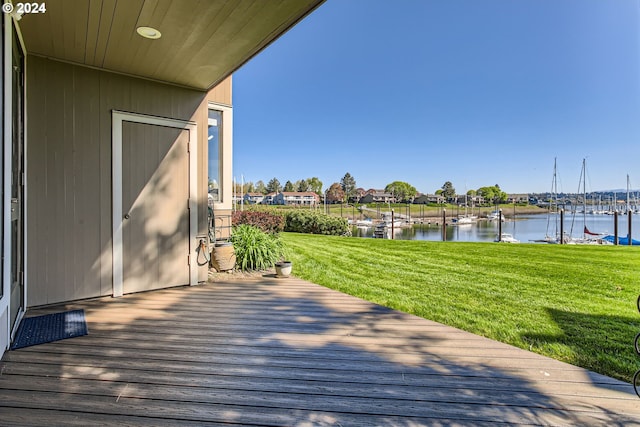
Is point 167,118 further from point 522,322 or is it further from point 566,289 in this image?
point 566,289

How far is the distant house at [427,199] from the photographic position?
48281 mm

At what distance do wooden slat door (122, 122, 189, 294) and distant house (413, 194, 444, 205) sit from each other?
4596 centimetres

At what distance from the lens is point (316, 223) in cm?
1349

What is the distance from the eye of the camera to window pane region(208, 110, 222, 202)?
18.7ft

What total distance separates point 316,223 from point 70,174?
10577mm

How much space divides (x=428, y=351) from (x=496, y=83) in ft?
70.1

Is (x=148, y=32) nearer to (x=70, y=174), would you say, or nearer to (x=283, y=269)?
(x=70, y=174)

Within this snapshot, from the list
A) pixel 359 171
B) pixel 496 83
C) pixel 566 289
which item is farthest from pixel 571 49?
pixel 359 171

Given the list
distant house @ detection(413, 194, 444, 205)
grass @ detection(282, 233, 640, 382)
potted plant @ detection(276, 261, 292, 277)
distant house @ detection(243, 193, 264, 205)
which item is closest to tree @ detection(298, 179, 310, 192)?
distant house @ detection(243, 193, 264, 205)

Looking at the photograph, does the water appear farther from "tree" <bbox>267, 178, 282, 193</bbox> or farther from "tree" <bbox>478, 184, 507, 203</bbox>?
"tree" <bbox>267, 178, 282, 193</bbox>

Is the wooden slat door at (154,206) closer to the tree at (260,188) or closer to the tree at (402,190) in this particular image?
the tree at (402,190)

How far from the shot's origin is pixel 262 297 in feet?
A: 11.7

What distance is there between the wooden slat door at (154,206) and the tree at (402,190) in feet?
145

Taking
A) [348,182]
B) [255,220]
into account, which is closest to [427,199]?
[348,182]
